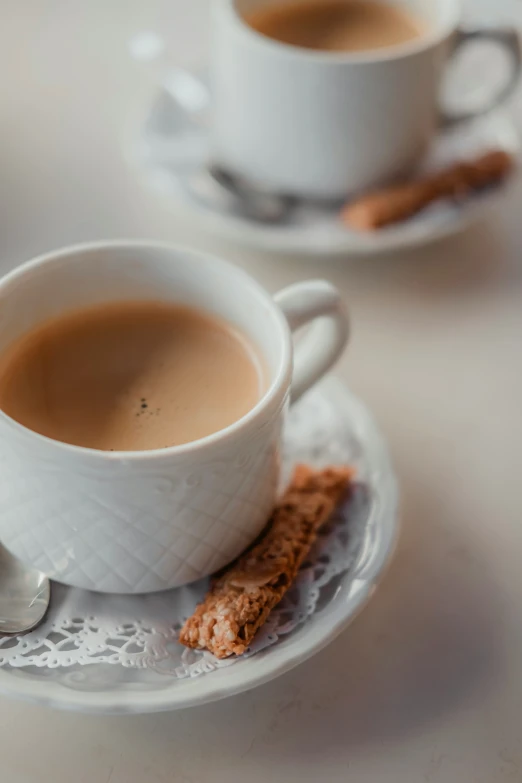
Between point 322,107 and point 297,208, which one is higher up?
point 322,107

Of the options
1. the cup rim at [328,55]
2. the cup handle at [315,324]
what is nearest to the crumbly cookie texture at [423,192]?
the cup rim at [328,55]

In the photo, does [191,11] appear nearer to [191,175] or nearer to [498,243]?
[191,175]

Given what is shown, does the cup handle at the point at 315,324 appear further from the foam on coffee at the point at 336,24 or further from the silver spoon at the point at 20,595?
the foam on coffee at the point at 336,24

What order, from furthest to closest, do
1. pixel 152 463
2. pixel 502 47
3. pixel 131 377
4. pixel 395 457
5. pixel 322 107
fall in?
pixel 502 47
pixel 322 107
pixel 395 457
pixel 131 377
pixel 152 463

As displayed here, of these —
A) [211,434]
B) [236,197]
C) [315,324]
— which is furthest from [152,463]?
[236,197]

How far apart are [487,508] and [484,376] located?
0.55ft

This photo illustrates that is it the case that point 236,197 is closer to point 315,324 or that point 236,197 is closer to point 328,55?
point 328,55

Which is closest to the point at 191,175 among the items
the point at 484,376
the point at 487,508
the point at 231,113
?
the point at 231,113

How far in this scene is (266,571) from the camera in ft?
2.21

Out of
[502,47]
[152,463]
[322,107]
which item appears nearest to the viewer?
[152,463]

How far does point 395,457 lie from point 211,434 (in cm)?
24

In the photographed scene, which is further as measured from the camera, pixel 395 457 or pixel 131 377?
pixel 395 457

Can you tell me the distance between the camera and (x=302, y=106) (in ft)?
3.26

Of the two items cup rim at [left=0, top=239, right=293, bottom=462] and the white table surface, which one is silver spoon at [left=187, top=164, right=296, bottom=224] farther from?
cup rim at [left=0, top=239, right=293, bottom=462]
